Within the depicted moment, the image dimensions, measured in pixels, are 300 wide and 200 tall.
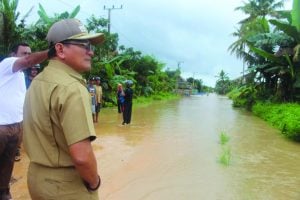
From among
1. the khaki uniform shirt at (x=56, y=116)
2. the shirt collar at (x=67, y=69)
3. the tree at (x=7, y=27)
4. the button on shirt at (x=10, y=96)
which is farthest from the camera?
the tree at (x=7, y=27)

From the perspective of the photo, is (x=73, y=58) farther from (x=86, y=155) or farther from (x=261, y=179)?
(x=261, y=179)

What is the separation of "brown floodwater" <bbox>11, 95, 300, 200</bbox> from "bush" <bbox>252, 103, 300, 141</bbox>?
0.32 m

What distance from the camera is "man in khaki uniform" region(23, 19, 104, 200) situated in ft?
6.66

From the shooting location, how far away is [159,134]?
39.3ft

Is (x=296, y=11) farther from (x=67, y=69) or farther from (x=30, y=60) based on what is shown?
(x=67, y=69)

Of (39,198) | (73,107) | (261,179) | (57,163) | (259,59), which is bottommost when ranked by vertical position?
(261,179)

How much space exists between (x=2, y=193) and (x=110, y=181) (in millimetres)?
2239

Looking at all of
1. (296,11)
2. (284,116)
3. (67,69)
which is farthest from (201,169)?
(296,11)

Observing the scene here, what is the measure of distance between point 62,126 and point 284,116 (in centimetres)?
1424

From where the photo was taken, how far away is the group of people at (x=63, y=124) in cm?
203

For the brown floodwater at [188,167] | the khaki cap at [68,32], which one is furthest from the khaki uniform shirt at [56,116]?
the brown floodwater at [188,167]

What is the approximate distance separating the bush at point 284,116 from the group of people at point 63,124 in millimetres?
10278

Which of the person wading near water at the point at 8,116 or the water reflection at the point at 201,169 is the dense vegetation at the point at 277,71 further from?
the person wading near water at the point at 8,116

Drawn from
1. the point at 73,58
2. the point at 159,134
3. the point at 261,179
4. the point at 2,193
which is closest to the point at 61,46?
the point at 73,58
